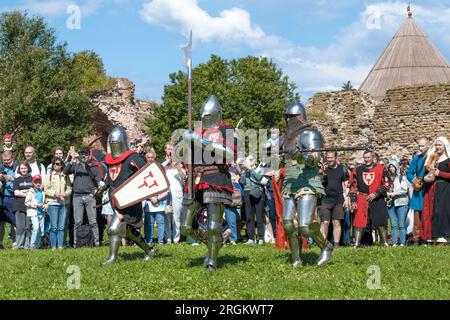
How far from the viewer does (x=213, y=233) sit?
8.61 m

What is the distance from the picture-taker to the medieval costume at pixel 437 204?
38.0 feet

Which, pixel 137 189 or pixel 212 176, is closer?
pixel 212 176

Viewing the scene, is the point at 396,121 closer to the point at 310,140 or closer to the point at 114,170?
the point at 114,170

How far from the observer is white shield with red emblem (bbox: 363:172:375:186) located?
39.7ft

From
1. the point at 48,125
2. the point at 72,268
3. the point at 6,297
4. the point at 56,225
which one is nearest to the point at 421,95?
the point at 48,125

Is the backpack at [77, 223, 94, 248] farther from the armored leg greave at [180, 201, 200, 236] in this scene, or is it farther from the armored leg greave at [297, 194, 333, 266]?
the armored leg greave at [297, 194, 333, 266]

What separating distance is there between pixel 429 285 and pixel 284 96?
38373mm

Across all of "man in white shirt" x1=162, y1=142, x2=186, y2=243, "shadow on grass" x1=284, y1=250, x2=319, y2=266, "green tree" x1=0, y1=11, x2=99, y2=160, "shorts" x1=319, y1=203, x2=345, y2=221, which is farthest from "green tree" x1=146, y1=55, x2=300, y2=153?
"shadow on grass" x1=284, y1=250, x2=319, y2=266

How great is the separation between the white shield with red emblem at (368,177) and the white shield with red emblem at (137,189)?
4018 mm

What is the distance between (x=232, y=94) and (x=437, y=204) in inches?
1254

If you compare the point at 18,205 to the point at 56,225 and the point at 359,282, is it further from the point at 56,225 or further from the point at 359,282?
the point at 359,282

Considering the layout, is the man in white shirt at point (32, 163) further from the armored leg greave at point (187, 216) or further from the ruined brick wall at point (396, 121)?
the ruined brick wall at point (396, 121)

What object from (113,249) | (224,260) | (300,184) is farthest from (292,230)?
(113,249)

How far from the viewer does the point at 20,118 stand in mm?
31281
